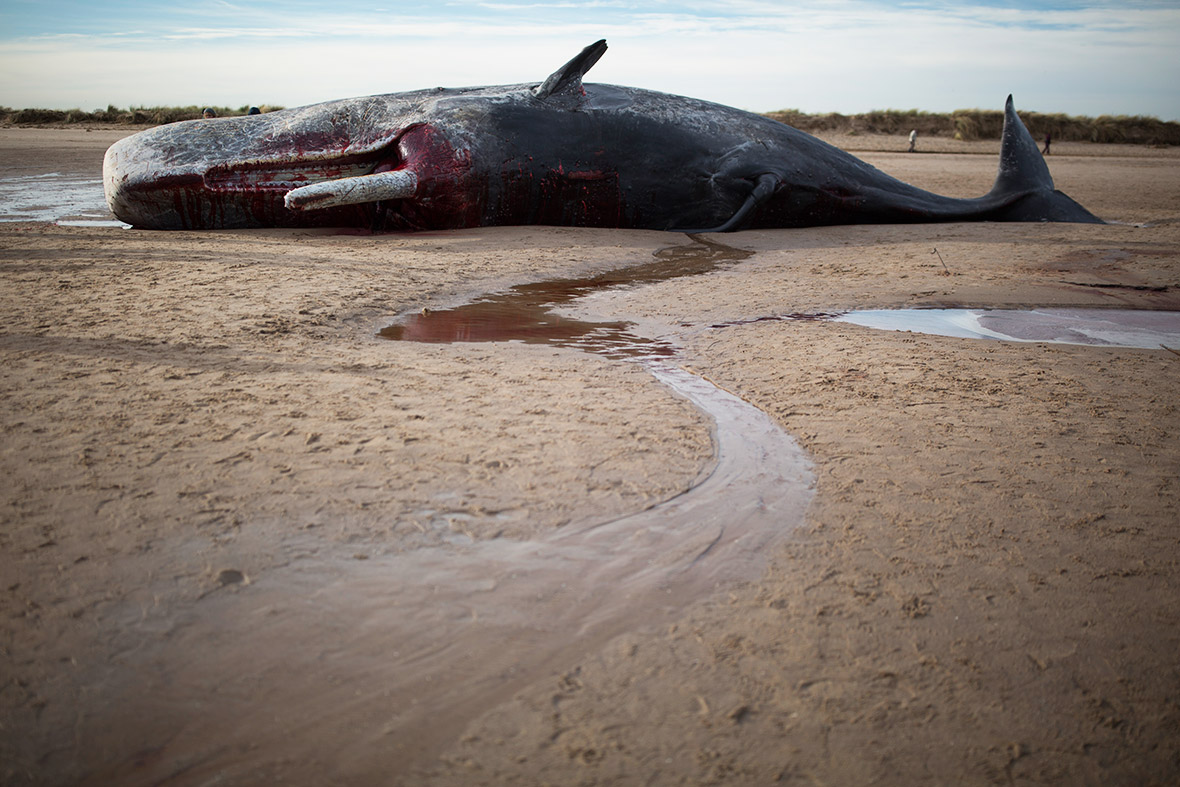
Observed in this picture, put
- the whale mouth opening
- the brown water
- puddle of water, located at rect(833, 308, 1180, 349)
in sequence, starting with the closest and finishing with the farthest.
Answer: the brown water
puddle of water, located at rect(833, 308, 1180, 349)
the whale mouth opening

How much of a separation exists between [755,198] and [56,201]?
7.48 metres

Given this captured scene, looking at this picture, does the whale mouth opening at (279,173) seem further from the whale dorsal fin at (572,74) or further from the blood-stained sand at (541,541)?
the blood-stained sand at (541,541)

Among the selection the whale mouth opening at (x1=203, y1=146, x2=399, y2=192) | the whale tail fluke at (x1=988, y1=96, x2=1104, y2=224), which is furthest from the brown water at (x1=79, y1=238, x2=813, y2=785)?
the whale tail fluke at (x1=988, y1=96, x2=1104, y2=224)

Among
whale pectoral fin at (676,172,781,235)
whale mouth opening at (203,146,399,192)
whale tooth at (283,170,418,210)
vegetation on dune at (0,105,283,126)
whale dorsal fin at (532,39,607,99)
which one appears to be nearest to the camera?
whale tooth at (283,170,418,210)

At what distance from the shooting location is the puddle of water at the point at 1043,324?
376 centimetres

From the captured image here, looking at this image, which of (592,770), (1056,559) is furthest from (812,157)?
(592,770)

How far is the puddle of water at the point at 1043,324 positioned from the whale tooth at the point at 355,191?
12.9 feet

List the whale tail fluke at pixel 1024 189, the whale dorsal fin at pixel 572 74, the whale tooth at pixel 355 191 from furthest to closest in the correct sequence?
the whale tail fluke at pixel 1024 189 < the whale dorsal fin at pixel 572 74 < the whale tooth at pixel 355 191

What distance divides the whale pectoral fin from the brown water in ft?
17.8

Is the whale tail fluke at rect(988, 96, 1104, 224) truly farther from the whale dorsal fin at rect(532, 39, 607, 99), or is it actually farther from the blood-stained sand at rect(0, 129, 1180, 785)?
the blood-stained sand at rect(0, 129, 1180, 785)

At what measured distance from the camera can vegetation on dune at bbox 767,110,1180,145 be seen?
2627cm

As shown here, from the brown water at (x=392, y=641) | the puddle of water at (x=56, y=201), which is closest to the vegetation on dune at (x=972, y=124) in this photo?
the puddle of water at (x=56, y=201)

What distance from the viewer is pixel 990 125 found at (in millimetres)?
26859

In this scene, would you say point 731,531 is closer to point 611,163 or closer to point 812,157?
point 611,163
